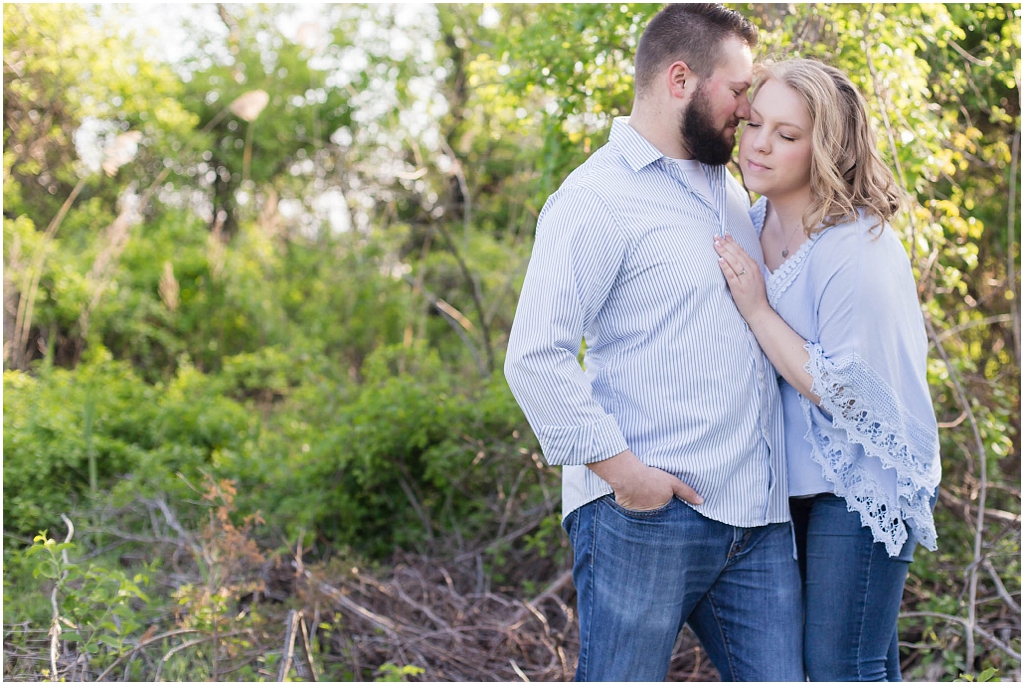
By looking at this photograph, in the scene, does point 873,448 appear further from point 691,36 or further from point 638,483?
point 691,36

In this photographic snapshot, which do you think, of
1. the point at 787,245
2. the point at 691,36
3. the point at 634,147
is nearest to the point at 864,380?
the point at 787,245

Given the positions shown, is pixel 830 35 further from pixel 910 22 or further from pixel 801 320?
pixel 801 320

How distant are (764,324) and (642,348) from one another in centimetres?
31

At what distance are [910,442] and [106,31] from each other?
8.90 metres

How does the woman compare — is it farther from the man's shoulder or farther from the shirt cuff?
the shirt cuff

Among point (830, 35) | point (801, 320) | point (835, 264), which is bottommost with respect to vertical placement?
point (801, 320)

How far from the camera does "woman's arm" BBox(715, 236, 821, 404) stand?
2035 millimetres

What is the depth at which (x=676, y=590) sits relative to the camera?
76.1 inches

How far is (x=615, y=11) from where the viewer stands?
3264 mm

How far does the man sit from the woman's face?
0.25 feet

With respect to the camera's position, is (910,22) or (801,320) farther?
(910,22)

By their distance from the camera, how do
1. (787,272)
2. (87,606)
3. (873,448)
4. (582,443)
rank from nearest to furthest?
(582,443) < (873,448) < (787,272) < (87,606)

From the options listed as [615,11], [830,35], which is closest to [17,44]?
[615,11]

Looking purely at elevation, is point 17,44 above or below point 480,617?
above
